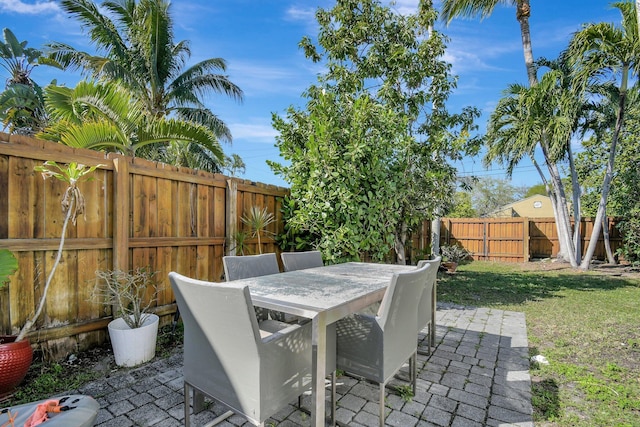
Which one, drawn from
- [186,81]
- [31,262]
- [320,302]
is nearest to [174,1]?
[186,81]

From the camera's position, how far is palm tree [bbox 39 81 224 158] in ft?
12.0

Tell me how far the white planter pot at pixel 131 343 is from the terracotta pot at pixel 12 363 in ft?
1.79

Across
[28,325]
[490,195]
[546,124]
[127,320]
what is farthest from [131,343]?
[490,195]

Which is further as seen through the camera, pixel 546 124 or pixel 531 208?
pixel 531 208

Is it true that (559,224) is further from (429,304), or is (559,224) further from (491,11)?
(429,304)

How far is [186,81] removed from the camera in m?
10.4

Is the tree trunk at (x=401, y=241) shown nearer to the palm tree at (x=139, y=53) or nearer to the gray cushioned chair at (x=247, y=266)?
the gray cushioned chair at (x=247, y=266)

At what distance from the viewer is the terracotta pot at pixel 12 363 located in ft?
6.83

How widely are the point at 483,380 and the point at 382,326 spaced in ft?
4.42

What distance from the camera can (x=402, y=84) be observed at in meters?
5.72

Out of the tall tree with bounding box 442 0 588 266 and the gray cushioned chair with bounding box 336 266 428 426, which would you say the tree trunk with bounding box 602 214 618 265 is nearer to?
the tall tree with bounding box 442 0 588 266

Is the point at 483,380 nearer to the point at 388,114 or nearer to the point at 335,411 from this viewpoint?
the point at 335,411

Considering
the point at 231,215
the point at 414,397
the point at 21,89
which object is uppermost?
the point at 21,89

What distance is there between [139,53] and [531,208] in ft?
82.8
